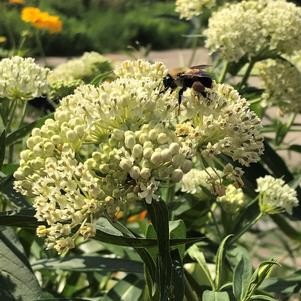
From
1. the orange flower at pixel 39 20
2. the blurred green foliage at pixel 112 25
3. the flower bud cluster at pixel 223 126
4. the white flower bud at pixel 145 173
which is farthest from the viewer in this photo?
the blurred green foliage at pixel 112 25

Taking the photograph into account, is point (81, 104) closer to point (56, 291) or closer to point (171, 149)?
point (171, 149)

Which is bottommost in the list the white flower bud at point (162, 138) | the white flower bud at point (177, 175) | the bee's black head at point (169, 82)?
the white flower bud at point (177, 175)

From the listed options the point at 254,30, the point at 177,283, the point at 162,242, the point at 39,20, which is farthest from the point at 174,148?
the point at 39,20

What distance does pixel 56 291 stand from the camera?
1.81m

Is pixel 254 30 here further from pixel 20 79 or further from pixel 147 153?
pixel 147 153

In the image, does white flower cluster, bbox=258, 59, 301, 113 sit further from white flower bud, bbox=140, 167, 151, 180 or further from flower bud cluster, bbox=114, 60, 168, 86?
white flower bud, bbox=140, 167, 151, 180

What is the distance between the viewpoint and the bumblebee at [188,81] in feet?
3.72

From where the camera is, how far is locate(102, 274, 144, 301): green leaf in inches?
60.0

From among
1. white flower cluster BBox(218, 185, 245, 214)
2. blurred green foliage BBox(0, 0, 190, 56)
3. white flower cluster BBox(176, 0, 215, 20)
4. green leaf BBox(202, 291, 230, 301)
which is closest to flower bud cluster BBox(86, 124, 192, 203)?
green leaf BBox(202, 291, 230, 301)

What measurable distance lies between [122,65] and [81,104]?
150 millimetres

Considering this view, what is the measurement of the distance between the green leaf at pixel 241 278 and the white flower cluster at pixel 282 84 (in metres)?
0.70

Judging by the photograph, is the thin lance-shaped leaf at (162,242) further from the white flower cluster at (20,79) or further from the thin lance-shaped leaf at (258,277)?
the white flower cluster at (20,79)

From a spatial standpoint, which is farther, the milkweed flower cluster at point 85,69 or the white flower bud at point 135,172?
the milkweed flower cluster at point 85,69

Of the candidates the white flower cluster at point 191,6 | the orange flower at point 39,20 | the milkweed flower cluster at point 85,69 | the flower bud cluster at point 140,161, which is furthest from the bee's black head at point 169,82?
the orange flower at point 39,20
